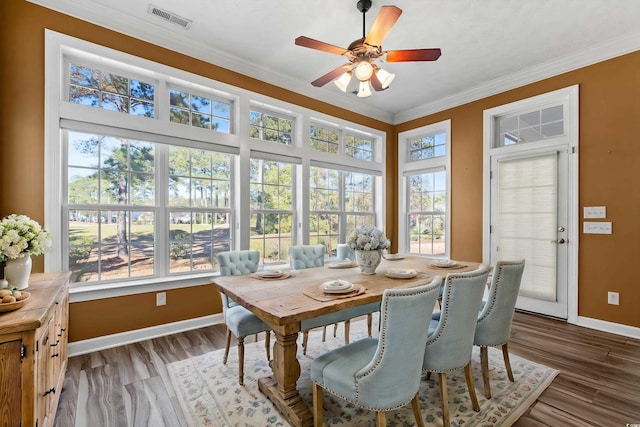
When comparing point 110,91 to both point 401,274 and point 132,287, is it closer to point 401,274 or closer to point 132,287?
point 132,287

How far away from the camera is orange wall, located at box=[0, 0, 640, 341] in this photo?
251 centimetres

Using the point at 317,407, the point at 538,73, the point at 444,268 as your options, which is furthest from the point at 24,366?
the point at 538,73

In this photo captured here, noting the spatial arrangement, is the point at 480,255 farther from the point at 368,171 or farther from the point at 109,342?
the point at 109,342

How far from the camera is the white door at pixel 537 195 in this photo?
362 cm

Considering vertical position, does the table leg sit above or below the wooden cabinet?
below

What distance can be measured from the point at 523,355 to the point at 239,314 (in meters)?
2.55

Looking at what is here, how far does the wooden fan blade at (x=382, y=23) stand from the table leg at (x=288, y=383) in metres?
2.14

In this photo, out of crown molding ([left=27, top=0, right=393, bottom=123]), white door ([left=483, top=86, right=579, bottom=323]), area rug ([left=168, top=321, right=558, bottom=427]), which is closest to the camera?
area rug ([left=168, top=321, right=558, bottom=427])

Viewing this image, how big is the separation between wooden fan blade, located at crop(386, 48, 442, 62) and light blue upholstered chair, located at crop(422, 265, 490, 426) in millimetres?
1638

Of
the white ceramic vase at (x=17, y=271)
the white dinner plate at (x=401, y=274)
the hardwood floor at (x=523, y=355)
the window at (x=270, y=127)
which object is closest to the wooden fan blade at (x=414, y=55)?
the white dinner plate at (x=401, y=274)

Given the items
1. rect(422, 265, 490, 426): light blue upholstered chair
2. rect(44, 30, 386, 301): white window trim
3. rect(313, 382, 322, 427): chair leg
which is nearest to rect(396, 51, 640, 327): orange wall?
rect(422, 265, 490, 426): light blue upholstered chair

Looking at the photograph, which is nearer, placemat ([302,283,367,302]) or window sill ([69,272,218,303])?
placemat ([302,283,367,302])

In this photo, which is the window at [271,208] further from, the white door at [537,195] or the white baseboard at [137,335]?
the white door at [537,195]

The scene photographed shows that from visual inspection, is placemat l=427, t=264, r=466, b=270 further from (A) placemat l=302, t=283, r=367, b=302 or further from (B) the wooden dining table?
(A) placemat l=302, t=283, r=367, b=302
